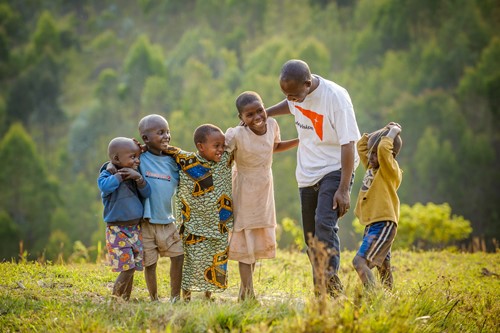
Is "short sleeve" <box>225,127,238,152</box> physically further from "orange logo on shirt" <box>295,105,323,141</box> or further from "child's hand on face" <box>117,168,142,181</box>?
"child's hand on face" <box>117,168,142,181</box>

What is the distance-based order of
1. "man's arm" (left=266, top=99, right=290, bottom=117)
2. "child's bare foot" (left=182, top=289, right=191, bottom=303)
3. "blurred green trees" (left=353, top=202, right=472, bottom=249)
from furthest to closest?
1. "blurred green trees" (left=353, top=202, right=472, bottom=249)
2. "man's arm" (left=266, top=99, right=290, bottom=117)
3. "child's bare foot" (left=182, top=289, right=191, bottom=303)

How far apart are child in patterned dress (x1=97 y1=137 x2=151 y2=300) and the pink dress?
2.38 feet

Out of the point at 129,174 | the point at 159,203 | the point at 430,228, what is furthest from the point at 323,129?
the point at 430,228

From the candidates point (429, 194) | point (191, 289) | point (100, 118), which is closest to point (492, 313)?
point (191, 289)

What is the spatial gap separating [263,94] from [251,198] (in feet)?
118

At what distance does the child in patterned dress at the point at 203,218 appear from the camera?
5.26 metres

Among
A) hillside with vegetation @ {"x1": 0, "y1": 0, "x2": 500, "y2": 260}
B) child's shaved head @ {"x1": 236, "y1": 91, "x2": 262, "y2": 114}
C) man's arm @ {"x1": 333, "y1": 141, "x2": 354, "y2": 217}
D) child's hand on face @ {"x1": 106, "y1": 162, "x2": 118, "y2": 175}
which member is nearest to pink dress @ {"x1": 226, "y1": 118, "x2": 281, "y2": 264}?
child's shaved head @ {"x1": 236, "y1": 91, "x2": 262, "y2": 114}


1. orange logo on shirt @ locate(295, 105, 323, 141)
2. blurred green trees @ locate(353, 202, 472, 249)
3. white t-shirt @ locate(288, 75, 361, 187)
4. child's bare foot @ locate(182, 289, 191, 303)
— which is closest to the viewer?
white t-shirt @ locate(288, 75, 361, 187)

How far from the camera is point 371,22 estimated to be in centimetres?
Answer: 4950

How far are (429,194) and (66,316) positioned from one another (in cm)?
3459

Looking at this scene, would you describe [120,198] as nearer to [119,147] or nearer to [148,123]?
[119,147]

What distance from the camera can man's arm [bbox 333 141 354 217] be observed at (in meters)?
4.95

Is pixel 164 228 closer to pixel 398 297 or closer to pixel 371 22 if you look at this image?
pixel 398 297

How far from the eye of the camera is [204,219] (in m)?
5.27
